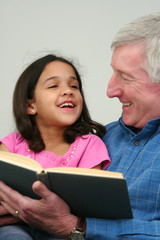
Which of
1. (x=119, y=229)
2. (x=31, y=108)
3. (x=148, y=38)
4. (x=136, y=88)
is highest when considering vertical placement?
(x=148, y=38)

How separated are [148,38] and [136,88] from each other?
231mm

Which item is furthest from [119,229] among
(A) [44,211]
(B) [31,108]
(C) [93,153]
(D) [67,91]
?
(B) [31,108]

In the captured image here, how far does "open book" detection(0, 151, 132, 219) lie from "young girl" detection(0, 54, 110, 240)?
1.30 ft

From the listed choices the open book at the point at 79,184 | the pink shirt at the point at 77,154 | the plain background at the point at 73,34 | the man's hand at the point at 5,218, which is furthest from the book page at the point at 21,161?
Answer: the plain background at the point at 73,34

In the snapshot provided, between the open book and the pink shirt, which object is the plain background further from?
the open book

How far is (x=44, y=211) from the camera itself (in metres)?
1.41

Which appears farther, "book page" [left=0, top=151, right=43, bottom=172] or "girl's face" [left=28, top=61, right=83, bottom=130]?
"girl's face" [left=28, top=61, right=83, bottom=130]

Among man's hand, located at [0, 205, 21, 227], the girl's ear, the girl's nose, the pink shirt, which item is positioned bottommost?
man's hand, located at [0, 205, 21, 227]

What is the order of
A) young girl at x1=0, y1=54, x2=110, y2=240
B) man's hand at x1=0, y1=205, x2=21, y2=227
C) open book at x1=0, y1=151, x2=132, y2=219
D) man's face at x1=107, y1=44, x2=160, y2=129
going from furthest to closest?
young girl at x1=0, y1=54, x2=110, y2=240, man's face at x1=107, y1=44, x2=160, y2=129, man's hand at x1=0, y1=205, x2=21, y2=227, open book at x1=0, y1=151, x2=132, y2=219

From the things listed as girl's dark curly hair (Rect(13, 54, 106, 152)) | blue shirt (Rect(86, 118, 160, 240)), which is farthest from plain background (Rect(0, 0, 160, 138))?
blue shirt (Rect(86, 118, 160, 240))

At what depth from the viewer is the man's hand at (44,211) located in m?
1.37

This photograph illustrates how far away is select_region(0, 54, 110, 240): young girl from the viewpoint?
184 cm

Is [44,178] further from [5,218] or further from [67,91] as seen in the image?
[67,91]

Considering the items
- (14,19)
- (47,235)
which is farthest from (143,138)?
(14,19)
